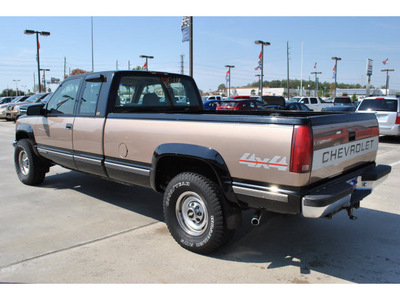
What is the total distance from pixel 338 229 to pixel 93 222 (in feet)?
10.0

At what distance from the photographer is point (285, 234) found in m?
4.06

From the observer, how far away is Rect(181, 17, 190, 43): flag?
15594mm

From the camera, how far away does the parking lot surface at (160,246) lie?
10.1ft

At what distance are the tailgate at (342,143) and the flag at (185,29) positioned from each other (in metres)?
13.0

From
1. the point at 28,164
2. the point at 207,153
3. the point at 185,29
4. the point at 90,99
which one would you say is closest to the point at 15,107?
the point at 185,29

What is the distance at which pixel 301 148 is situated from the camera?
271cm

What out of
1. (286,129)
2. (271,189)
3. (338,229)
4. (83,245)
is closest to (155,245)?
(83,245)

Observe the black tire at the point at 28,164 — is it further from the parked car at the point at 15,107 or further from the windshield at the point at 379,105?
the parked car at the point at 15,107

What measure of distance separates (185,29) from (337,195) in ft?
46.8

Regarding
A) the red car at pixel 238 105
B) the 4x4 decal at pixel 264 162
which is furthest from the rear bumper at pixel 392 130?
the 4x4 decal at pixel 264 162

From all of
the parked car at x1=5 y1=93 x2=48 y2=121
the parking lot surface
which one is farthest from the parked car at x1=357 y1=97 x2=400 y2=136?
the parked car at x1=5 y1=93 x2=48 y2=121

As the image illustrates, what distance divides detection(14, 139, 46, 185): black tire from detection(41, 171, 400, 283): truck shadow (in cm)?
176

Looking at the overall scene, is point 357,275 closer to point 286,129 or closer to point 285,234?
point 285,234

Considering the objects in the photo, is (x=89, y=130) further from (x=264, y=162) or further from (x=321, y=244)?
(x=321, y=244)
